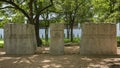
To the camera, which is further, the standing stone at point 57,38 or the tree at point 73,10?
the tree at point 73,10

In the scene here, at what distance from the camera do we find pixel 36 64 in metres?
11.8

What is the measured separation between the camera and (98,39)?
1499 centimetres

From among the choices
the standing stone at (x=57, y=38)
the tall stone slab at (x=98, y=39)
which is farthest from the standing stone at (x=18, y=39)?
the tall stone slab at (x=98, y=39)

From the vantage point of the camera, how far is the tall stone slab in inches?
587

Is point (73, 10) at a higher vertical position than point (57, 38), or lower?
higher

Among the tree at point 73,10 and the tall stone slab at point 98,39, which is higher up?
the tree at point 73,10

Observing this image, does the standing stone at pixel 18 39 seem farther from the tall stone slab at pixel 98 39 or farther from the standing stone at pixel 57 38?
the tall stone slab at pixel 98 39

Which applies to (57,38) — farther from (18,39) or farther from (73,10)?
(73,10)

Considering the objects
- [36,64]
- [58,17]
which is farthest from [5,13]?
[36,64]

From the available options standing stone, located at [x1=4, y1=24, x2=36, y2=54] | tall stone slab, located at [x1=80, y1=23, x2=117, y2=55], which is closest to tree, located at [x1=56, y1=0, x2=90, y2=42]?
standing stone, located at [x1=4, y1=24, x2=36, y2=54]

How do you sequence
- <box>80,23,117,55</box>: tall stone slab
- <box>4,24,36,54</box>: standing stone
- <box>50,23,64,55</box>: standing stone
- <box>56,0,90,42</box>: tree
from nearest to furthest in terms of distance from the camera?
<box>80,23,117,55</box>: tall stone slab → <box>50,23,64,55</box>: standing stone → <box>4,24,36,54</box>: standing stone → <box>56,0,90,42</box>: tree

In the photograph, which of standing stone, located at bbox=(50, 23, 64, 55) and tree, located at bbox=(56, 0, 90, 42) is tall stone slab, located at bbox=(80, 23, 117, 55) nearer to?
standing stone, located at bbox=(50, 23, 64, 55)

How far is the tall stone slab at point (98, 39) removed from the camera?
587 inches

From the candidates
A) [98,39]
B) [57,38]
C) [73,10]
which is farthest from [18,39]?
[73,10]
